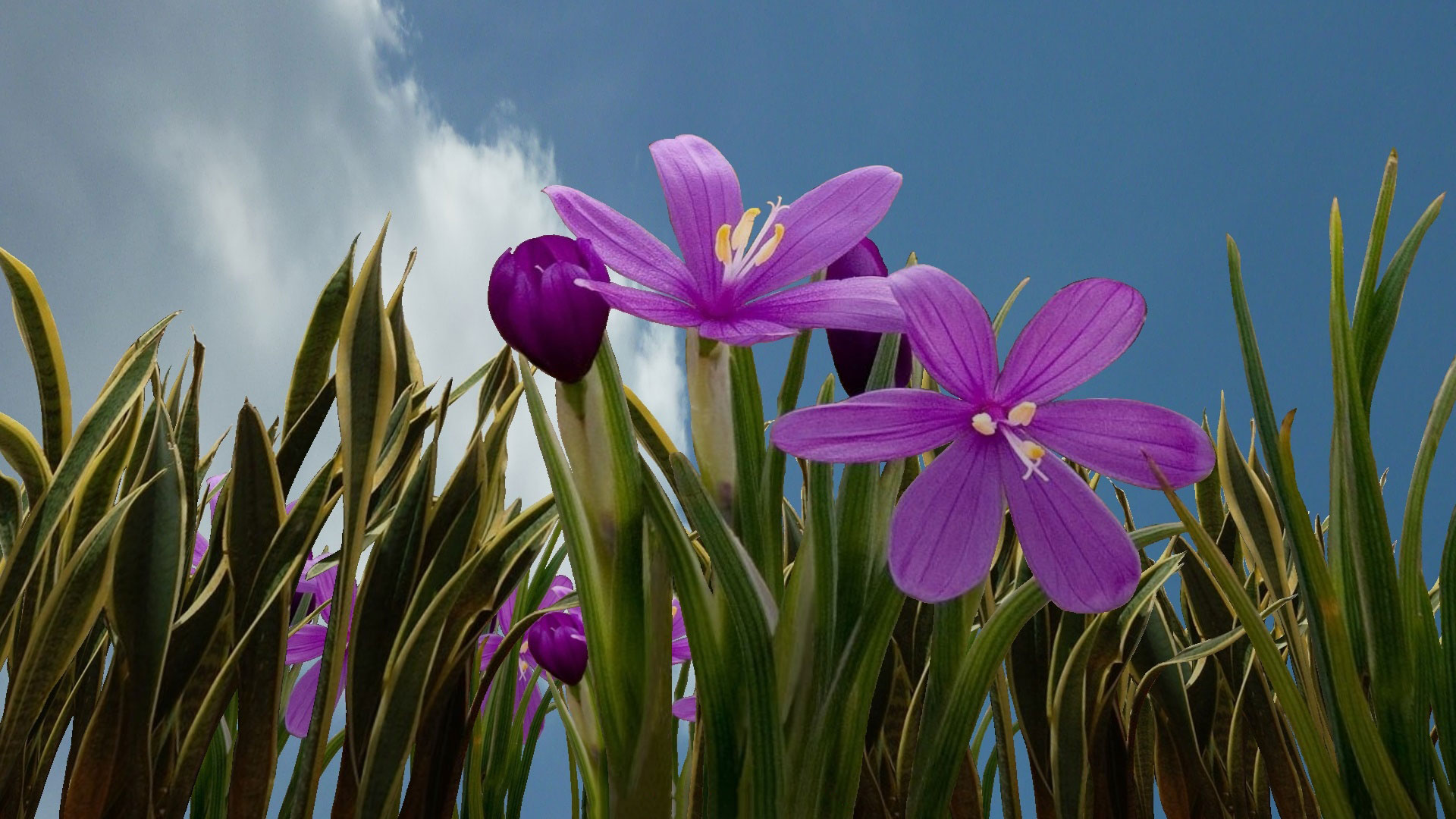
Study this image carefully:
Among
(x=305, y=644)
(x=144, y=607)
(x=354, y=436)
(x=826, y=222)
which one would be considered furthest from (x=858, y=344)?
(x=305, y=644)

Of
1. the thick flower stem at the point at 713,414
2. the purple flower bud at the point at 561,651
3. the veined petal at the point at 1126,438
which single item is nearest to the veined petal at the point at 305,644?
the purple flower bud at the point at 561,651

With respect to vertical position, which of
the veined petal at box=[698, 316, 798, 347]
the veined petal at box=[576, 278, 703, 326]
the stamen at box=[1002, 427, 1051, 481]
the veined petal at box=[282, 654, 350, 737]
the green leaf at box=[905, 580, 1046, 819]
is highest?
the veined petal at box=[576, 278, 703, 326]

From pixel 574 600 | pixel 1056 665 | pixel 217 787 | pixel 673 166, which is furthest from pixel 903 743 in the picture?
pixel 217 787

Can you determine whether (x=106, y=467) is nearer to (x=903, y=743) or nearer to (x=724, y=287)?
(x=724, y=287)

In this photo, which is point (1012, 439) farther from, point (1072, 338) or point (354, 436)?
point (354, 436)

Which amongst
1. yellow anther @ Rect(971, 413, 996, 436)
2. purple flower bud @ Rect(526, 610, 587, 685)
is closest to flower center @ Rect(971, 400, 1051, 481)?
yellow anther @ Rect(971, 413, 996, 436)

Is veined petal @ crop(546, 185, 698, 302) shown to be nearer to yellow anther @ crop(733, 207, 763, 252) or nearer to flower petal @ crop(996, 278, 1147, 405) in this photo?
yellow anther @ crop(733, 207, 763, 252)

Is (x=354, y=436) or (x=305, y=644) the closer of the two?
(x=354, y=436)
